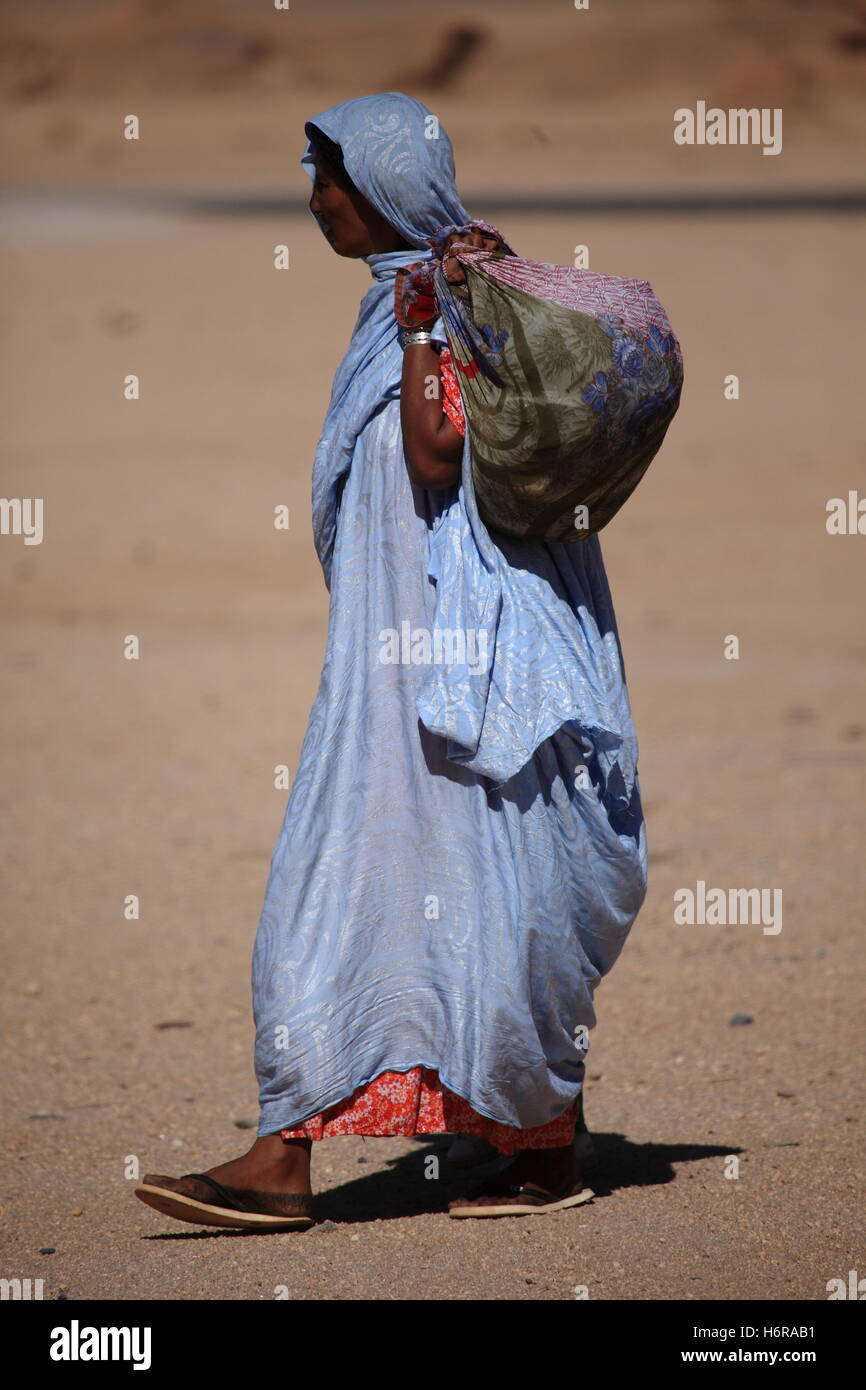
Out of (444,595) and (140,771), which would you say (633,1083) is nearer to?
(444,595)

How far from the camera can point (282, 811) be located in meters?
6.96

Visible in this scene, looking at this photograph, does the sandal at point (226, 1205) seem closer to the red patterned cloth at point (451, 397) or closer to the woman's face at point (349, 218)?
the red patterned cloth at point (451, 397)

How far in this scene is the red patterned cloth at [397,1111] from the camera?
317 centimetres

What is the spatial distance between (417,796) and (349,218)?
1.10m

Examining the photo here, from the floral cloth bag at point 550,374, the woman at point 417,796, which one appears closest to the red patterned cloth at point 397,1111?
the woman at point 417,796

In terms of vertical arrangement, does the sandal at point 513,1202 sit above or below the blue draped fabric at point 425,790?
below

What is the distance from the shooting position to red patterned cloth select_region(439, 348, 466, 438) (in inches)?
122

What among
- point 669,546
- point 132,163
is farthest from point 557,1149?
point 132,163

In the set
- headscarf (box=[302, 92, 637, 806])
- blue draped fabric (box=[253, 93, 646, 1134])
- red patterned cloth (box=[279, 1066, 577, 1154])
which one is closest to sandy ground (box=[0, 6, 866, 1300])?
red patterned cloth (box=[279, 1066, 577, 1154])

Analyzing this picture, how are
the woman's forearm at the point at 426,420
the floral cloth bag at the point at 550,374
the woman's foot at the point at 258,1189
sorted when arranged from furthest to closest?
the woman's foot at the point at 258,1189 → the woman's forearm at the point at 426,420 → the floral cloth bag at the point at 550,374

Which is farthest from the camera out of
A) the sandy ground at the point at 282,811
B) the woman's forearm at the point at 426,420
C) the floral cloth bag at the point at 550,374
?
the sandy ground at the point at 282,811

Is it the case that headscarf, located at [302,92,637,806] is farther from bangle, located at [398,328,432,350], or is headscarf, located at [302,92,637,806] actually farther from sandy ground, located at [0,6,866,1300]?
sandy ground, located at [0,6,866,1300]

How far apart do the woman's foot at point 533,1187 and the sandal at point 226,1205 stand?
331 millimetres

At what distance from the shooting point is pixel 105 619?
1030cm
